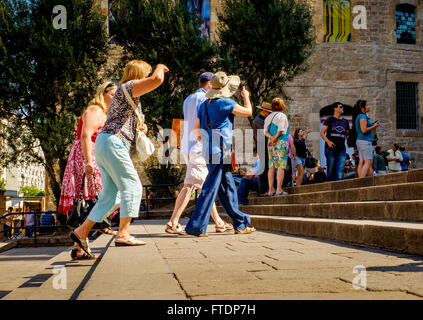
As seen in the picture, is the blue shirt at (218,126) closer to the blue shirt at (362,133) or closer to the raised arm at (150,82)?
the raised arm at (150,82)

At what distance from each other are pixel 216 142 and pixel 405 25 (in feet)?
62.7

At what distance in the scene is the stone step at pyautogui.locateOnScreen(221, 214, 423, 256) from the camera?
3.58m

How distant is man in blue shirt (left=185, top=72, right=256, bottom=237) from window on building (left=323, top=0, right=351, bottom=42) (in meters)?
16.8

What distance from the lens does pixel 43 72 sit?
53.1 ft

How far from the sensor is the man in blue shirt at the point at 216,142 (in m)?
5.50

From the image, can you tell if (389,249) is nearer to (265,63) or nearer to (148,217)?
(148,217)

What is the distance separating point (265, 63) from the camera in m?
17.7

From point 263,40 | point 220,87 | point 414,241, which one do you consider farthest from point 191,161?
point 263,40

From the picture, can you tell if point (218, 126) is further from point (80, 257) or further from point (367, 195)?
point (367, 195)

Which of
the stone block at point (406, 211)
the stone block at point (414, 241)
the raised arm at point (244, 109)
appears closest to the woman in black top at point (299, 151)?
the raised arm at point (244, 109)

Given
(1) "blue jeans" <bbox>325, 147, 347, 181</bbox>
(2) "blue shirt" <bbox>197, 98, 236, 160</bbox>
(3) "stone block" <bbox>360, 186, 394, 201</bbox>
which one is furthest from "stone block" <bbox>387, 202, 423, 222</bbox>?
(1) "blue jeans" <bbox>325, 147, 347, 181</bbox>

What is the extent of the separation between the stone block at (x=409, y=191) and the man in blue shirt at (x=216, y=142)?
189 centimetres

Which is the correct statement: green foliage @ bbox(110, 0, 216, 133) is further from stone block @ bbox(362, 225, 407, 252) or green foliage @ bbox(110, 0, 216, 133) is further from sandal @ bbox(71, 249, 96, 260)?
stone block @ bbox(362, 225, 407, 252)

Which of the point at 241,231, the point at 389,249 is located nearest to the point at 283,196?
the point at 241,231
